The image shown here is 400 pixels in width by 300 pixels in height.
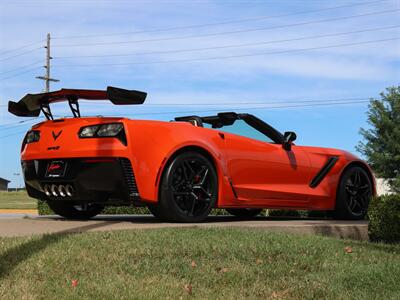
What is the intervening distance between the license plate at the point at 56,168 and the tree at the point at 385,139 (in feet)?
125

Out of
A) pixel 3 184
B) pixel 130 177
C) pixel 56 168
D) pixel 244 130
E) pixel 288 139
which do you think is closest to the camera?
pixel 130 177

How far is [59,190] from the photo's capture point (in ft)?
21.0

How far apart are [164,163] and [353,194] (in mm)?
3512

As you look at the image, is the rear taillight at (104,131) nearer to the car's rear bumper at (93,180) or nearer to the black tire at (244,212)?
the car's rear bumper at (93,180)

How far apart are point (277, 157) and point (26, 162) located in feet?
10.5

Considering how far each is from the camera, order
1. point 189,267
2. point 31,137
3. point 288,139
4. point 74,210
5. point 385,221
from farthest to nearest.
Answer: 1. point 74,210
2. point 288,139
3. point 31,137
4. point 385,221
5. point 189,267

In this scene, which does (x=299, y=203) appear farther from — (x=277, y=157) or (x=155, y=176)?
(x=155, y=176)

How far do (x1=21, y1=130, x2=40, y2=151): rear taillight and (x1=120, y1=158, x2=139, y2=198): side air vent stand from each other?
1380 millimetres

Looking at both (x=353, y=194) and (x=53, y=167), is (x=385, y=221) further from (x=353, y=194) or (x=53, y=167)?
(x=53, y=167)

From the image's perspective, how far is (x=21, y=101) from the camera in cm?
664

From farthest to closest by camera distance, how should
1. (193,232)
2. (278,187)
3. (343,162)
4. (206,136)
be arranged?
(343,162)
(278,187)
(206,136)
(193,232)

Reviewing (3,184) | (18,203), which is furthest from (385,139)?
(3,184)

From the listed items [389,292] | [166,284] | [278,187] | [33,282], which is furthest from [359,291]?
[278,187]

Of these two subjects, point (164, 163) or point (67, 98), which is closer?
point (164, 163)
